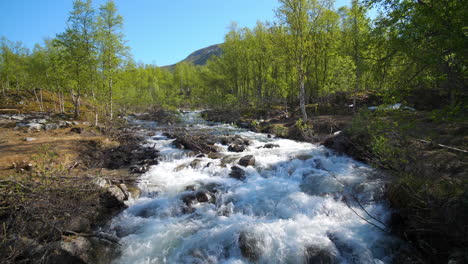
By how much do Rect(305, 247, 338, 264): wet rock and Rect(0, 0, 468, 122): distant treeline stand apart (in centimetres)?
450

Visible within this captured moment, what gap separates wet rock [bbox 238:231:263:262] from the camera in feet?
19.1

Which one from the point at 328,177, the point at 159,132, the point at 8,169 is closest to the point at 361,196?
the point at 328,177

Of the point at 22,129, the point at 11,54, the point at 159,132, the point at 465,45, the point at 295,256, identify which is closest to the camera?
the point at 465,45

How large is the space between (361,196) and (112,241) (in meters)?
9.02

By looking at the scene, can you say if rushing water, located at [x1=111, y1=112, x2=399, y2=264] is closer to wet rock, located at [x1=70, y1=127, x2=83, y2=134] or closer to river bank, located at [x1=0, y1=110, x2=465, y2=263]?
river bank, located at [x1=0, y1=110, x2=465, y2=263]

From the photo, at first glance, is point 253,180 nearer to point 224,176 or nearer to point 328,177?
point 224,176

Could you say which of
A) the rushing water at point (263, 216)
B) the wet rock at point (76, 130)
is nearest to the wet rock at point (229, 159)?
the rushing water at point (263, 216)

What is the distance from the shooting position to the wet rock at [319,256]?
5609mm

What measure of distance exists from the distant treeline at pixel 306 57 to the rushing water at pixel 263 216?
355 cm

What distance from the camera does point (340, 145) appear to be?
541 inches

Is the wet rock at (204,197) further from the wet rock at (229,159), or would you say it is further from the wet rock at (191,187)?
the wet rock at (229,159)

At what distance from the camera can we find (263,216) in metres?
7.77

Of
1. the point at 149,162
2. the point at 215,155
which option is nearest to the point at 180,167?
the point at 149,162

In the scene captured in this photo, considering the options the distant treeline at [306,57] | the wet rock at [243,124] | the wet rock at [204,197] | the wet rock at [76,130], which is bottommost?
the wet rock at [204,197]
